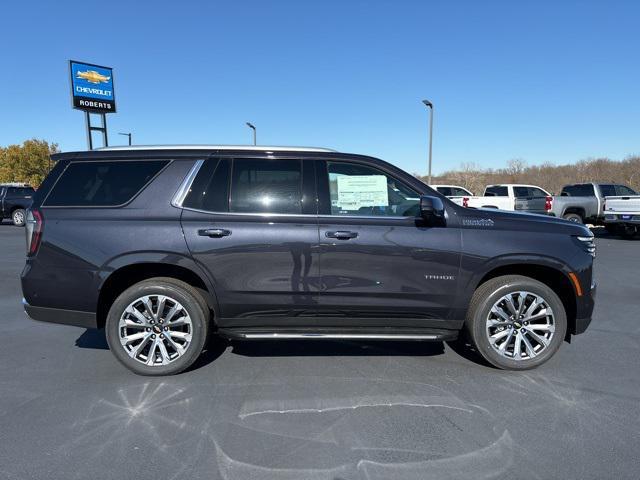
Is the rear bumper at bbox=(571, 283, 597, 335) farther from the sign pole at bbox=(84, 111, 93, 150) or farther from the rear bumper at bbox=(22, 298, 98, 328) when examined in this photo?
the sign pole at bbox=(84, 111, 93, 150)

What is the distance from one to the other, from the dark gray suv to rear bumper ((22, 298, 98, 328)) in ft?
0.05

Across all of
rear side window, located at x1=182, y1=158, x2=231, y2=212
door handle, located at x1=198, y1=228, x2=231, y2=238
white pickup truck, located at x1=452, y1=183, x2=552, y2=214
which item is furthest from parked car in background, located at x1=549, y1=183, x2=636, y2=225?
door handle, located at x1=198, y1=228, x2=231, y2=238

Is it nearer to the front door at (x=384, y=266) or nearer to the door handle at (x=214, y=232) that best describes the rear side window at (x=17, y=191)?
the door handle at (x=214, y=232)

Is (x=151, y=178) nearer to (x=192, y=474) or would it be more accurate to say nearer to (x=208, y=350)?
(x=208, y=350)

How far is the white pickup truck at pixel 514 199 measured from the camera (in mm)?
18812

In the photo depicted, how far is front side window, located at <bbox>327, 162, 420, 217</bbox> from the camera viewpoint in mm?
3973

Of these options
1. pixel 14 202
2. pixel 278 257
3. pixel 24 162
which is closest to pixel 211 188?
pixel 278 257

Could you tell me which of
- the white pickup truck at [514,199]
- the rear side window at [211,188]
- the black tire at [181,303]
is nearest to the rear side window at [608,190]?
the white pickup truck at [514,199]

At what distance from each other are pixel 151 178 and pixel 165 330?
1.36m

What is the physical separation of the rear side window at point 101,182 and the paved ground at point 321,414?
1.55m

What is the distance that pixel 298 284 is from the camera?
383cm

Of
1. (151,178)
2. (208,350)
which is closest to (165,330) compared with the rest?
(208,350)

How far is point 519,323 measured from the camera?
3949 millimetres

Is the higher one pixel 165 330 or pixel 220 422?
pixel 165 330
